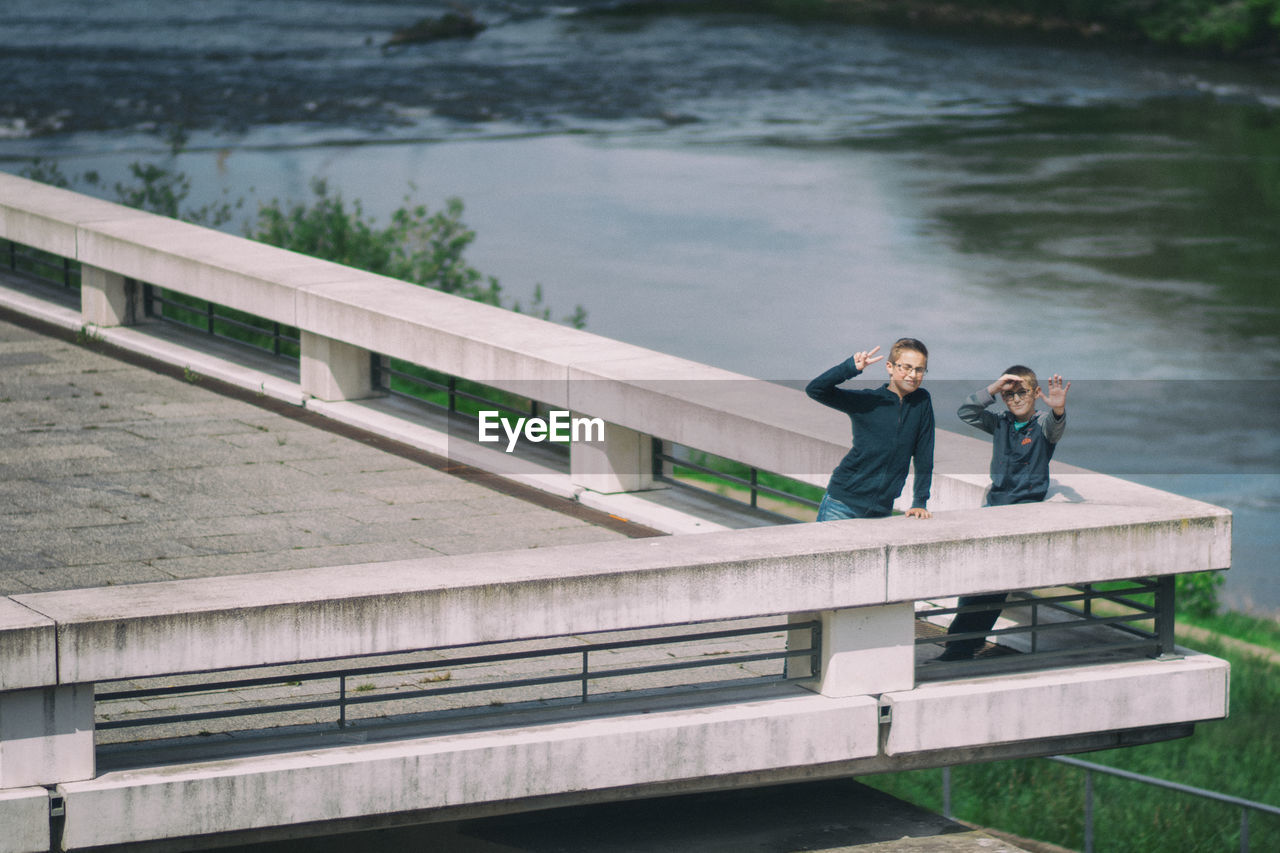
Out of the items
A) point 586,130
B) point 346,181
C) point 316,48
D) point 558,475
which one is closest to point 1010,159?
point 586,130

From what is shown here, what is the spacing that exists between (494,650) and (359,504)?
1.97 m

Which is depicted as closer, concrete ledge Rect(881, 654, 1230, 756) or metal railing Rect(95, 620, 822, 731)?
metal railing Rect(95, 620, 822, 731)

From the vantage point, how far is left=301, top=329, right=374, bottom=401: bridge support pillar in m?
10.6

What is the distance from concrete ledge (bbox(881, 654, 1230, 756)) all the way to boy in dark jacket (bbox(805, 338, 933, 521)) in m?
0.75

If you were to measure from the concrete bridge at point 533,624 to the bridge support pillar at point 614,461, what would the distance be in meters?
0.02

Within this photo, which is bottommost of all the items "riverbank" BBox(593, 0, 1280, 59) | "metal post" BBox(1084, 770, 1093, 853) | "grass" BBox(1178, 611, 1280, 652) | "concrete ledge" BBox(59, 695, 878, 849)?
"grass" BBox(1178, 611, 1280, 652)

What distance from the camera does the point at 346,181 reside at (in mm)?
41938

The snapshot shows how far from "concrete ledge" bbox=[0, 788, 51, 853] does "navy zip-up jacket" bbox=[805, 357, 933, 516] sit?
3287mm

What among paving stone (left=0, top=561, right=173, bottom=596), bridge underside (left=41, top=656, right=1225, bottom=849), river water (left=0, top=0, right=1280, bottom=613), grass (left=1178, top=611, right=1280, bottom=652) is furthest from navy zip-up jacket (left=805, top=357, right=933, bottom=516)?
river water (left=0, top=0, right=1280, bottom=613)

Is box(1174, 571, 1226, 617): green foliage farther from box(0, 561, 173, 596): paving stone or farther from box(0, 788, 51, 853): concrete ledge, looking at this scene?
box(0, 788, 51, 853): concrete ledge

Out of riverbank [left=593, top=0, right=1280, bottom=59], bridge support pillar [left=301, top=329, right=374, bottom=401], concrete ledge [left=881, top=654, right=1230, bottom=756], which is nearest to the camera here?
concrete ledge [left=881, top=654, right=1230, bottom=756]

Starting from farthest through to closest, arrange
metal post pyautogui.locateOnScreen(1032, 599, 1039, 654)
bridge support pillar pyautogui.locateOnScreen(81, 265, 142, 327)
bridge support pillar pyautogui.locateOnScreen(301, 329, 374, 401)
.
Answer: bridge support pillar pyautogui.locateOnScreen(81, 265, 142, 327)
bridge support pillar pyautogui.locateOnScreen(301, 329, 374, 401)
metal post pyautogui.locateOnScreen(1032, 599, 1039, 654)

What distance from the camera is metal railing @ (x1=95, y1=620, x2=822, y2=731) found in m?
6.26

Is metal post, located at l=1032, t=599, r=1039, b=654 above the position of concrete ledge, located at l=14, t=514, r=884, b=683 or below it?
below
